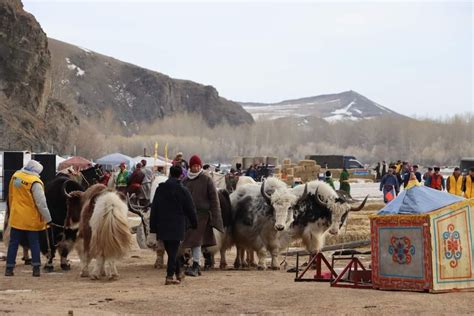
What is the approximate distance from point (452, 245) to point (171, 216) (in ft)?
12.5

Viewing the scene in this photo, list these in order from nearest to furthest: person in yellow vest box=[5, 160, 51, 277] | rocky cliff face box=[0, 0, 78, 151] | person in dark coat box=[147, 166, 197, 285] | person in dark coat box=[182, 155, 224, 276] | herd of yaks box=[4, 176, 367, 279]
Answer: person in dark coat box=[147, 166, 197, 285], person in yellow vest box=[5, 160, 51, 277], person in dark coat box=[182, 155, 224, 276], herd of yaks box=[4, 176, 367, 279], rocky cliff face box=[0, 0, 78, 151]

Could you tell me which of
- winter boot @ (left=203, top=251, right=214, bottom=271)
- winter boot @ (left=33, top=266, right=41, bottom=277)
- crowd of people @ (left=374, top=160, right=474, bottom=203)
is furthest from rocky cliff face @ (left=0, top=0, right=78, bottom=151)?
winter boot @ (left=33, top=266, right=41, bottom=277)

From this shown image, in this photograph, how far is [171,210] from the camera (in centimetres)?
1291

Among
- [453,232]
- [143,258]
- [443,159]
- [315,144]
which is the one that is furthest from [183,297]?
[315,144]

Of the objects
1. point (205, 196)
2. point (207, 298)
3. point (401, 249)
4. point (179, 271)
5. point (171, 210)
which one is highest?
point (205, 196)

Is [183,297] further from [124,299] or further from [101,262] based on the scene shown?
A: [101,262]

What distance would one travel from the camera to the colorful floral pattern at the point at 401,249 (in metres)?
11.4

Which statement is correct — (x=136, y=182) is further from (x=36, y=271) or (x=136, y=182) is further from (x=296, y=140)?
(x=296, y=140)

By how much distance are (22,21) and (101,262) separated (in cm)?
6466

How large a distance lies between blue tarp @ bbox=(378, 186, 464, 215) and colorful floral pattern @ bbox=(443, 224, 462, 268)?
33 centimetres

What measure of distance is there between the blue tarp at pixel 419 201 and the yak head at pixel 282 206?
359cm

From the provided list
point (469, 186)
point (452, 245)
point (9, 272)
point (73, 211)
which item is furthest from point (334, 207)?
point (469, 186)

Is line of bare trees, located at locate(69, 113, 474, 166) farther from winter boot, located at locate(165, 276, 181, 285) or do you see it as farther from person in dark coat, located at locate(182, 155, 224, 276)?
winter boot, located at locate(165, 276, 181, 285)

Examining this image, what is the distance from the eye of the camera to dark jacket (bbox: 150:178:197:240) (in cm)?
1278
